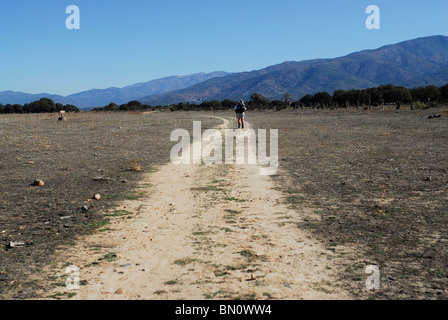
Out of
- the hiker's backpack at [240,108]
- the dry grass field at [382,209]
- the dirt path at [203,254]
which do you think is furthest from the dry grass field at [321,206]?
the hiker's backpack at [240,108]

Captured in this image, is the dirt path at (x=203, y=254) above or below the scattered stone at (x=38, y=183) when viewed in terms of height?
below

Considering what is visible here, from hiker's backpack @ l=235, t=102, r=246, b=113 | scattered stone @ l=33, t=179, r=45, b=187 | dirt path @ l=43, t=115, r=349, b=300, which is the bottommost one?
dirt path @ l=43, t=115, r=349, b=300

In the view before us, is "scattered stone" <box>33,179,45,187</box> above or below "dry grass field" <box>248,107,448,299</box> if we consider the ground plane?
above

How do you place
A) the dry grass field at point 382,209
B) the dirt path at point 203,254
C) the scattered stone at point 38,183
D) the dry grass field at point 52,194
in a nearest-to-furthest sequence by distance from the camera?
the dirt path at point 203,254 → the dry grass field at point 382,209 → the dry grass field at point 52,194 → the scattered stone at point 38,183

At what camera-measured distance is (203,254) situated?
5.78 metres

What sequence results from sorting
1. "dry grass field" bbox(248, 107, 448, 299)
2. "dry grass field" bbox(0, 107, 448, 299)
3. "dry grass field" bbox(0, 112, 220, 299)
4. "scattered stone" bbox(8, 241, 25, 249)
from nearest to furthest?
1. "dry grass field" bbox(248, 107, 448, 299)
2. "dry grass field" bbox(0, 107, 448, 299)
3. "dry grass field" bbox(0, 112, 220, 299)
4. "scattered stone" bbox(8, 241, 25, 249)

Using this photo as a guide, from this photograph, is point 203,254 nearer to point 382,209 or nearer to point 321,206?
point 321,206

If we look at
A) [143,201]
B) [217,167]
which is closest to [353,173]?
[217,167]

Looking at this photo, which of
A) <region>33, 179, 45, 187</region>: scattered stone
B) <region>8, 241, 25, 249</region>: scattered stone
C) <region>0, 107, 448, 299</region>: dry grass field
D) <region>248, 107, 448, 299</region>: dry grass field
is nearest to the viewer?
<region>248, 107, 448, 299</region>: dry grass field

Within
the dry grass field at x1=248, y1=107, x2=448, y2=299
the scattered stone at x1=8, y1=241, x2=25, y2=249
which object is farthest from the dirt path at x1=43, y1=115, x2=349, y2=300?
the scattered stone at x1=8, y1=241, x2=25, y2=249

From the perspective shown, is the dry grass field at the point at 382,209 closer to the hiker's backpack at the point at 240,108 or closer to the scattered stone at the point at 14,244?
the scattered stone at the point at 14,244

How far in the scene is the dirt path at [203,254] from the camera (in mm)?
4645

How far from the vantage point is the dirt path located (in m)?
4.64

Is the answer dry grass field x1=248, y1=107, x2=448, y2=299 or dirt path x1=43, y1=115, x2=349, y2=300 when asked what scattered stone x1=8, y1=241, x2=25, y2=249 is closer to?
dirt path x1=43, y1=115, x2=349, y2=300
